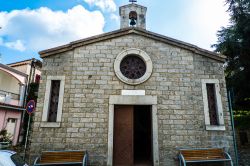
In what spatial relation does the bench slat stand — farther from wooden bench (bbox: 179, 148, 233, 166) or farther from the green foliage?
the green foliage

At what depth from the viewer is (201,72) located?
700cm

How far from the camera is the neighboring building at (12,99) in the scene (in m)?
13.3

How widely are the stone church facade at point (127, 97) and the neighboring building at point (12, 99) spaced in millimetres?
9193

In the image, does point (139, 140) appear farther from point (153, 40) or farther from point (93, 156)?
point (153, 40)

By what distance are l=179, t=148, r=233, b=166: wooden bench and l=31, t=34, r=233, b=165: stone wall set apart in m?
0.23

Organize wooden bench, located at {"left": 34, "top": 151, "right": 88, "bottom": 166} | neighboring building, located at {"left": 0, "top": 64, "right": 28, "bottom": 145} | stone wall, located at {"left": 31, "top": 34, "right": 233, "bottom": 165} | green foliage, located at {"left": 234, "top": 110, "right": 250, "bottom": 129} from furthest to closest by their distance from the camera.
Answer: neighboring building, located at {"left": 0, "top": 64, "right": 28, "bottom": 145}
green foliage, located at {"left": 234, "top": 110, "right": 250, "bottom": 129}
stone wall, located at {"left": 31, "top": 34, "right": 233, "bottom": 165}
wooden bench, located at {"left": 34, "top": 151, "right": 88, "bottom": 166}

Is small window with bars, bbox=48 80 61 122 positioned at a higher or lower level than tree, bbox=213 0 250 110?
lower

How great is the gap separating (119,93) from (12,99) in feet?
41.6

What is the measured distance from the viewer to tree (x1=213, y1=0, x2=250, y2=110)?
11.9m

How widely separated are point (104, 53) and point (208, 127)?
196 inches

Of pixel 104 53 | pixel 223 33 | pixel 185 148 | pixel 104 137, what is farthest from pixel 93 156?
pixel 223 33

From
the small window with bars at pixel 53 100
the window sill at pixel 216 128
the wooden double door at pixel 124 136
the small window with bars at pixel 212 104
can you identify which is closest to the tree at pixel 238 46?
the small window with bars at pixel 212 104

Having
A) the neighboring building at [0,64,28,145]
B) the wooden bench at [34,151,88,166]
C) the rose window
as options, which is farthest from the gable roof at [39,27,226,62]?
the neighboring building at [0,64,28,145]

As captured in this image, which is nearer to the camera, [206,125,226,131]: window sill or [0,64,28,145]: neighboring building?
[206,125,226,131]: window sill
